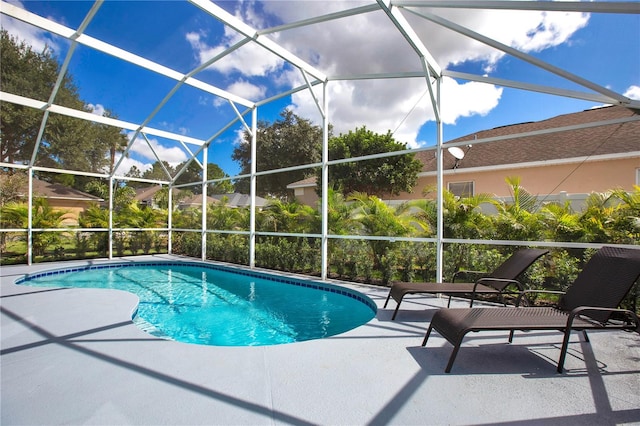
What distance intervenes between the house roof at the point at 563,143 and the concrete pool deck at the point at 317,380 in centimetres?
900

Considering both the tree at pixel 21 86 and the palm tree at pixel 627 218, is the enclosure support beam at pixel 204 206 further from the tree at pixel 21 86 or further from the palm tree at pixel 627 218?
the palm tree at pixel 627 218

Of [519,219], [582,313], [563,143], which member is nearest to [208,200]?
[519,219]

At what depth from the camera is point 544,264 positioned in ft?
21.2

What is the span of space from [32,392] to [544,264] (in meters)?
7.72

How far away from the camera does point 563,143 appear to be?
12.1 m

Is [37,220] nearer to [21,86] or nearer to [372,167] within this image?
[21,86]

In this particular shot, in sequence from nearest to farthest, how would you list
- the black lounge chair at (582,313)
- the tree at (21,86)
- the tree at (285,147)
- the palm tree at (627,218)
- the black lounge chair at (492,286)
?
the black lounge chair at (582,313) < the black lounge chair at (492,286) < the palm tree at (627,218) < the tree at (21,86) < the tree at (285,147)

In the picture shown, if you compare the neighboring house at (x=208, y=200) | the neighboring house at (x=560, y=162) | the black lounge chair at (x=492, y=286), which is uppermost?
the neighboring house at (x=560, y=162)

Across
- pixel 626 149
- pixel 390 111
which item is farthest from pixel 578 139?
pixel 390 111

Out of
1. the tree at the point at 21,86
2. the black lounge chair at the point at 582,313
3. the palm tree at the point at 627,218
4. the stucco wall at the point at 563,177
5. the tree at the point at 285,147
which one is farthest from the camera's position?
the tree at the point at 285,147

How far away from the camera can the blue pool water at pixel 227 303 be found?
5.56m

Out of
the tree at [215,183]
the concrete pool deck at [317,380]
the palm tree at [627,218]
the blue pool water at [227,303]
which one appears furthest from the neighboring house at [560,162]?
the tree at [215,183]

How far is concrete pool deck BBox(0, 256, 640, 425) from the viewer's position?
2.40 m

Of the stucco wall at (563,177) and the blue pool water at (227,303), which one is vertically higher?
the stucco wall at (563,177)
